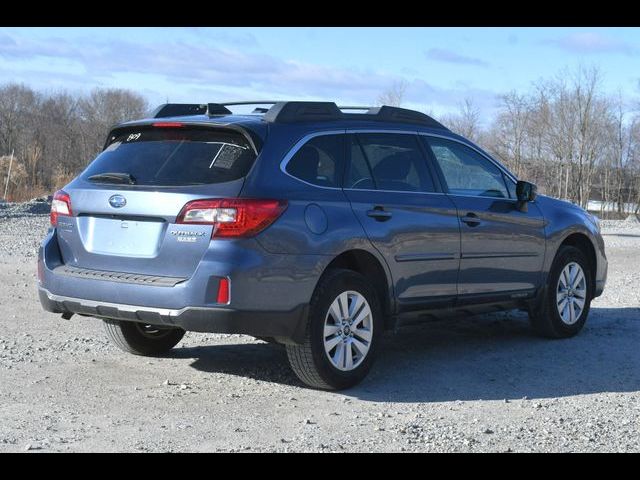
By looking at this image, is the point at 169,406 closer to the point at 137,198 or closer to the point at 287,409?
the point at 287,409

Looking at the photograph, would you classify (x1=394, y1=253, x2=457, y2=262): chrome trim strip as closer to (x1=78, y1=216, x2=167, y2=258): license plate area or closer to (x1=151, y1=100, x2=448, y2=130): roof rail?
(x1=151, y1=100, x2=448, y2=130): roof rail

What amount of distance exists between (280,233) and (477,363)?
233 cm

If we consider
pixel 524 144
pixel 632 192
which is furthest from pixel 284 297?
pixel 632 192

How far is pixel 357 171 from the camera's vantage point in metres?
7.02

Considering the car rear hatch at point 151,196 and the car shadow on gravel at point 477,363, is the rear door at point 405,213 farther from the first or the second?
the car rear hatch at point 151,196

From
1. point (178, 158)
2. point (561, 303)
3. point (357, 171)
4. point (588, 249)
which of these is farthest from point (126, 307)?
point (588, 249)

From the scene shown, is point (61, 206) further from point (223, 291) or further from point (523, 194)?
point (523, 194)

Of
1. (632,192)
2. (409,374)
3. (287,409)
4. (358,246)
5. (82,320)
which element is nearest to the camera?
(287,409)

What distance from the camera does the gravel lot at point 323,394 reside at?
547cm

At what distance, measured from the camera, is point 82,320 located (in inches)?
365

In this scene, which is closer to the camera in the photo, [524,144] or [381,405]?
[381,405]

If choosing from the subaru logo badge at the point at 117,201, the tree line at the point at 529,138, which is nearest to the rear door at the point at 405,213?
the subaru logo badge at the point at 117,201

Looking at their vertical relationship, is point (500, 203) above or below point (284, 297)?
above
